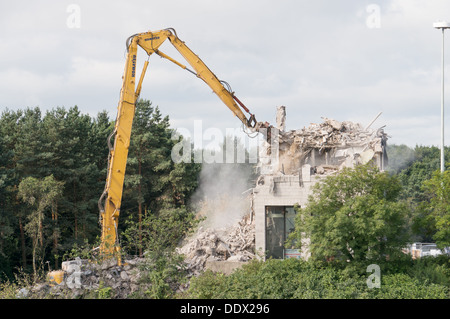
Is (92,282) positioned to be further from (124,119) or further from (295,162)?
(295,162)

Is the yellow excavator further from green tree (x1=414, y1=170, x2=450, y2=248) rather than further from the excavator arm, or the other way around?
green tree (x1=414, y1=170, x2=450, y2=248)

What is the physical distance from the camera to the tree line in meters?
33.1

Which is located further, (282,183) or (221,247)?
(221,247)

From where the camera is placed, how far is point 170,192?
43.3 metres

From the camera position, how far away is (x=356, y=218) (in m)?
21.1

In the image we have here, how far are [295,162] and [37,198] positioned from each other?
16.3 metres

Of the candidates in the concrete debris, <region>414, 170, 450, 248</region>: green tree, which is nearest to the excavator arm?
the concrete debris
